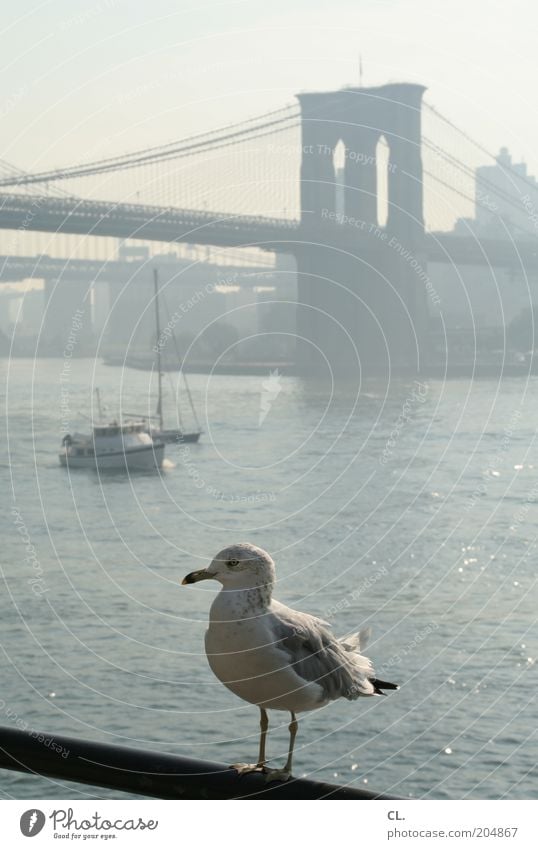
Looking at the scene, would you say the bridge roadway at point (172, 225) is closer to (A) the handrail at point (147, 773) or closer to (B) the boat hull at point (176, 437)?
(B) the boat hull at point (176, 437)

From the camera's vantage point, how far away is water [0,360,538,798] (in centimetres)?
1254

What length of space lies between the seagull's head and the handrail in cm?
26

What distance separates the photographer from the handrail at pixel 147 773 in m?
1.59

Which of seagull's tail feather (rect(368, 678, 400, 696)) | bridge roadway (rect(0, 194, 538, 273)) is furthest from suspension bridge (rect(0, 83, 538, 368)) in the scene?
seagull's tail feather (rect(368, 678, 400, 696))

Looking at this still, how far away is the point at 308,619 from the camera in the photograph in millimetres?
1982

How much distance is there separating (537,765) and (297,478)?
57.4 ft

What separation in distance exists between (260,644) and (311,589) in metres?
16.6

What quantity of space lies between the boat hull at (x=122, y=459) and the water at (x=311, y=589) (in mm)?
382

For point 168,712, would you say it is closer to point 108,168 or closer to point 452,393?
point 108,168

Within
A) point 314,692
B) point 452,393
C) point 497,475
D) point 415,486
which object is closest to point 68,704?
point 314,692

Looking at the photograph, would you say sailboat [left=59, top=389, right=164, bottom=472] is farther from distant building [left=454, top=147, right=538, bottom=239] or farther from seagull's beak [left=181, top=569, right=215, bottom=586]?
seagull's beak [left=181, top=569, right=215, bottom=586]

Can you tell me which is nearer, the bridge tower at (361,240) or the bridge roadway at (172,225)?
the bridge roadway at (172,225)

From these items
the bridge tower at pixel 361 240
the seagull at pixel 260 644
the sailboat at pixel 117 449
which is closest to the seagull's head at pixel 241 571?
the seagull at pixel 260 644

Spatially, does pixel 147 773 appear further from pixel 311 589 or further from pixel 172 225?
pixel 172 225
